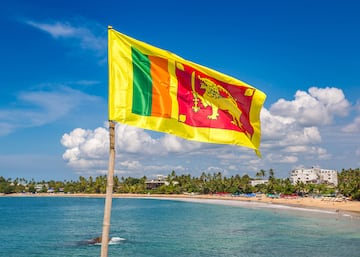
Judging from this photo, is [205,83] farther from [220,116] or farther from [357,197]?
[357,197]

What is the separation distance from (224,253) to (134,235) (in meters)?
23.4

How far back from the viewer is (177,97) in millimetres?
9594

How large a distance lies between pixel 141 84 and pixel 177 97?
3.17 feet

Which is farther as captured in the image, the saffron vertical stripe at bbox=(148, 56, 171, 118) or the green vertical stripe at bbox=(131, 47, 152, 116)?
the saffron vertical stripe at bbox=(148, 56, 171, 118)

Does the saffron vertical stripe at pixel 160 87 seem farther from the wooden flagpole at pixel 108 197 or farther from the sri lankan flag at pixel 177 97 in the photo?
the wooden flagpole at pixel 108 197

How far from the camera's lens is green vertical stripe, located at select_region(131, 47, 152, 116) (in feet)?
29.5

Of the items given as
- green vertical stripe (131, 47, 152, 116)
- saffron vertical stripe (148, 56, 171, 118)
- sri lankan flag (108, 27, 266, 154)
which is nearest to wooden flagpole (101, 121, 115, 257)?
sri lankan flag (108, 27, 266, 154)

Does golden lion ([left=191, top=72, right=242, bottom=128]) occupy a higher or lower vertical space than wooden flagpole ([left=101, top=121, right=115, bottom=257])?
higher

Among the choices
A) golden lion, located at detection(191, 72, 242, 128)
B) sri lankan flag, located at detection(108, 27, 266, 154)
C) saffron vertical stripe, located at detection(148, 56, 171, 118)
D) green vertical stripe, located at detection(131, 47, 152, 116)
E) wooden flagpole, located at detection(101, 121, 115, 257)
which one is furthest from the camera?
golden lion, located at detection(191, 72, 242, 128)

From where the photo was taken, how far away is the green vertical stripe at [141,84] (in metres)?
8.98

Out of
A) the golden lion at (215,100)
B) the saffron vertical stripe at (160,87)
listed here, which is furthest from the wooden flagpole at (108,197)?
the golden lion at (215,100)

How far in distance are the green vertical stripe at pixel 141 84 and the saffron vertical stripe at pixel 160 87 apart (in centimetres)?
10

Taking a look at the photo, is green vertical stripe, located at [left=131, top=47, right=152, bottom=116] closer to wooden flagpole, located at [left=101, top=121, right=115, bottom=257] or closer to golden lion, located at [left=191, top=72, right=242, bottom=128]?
wooden flagpole, located at [left=101, top=121, right=115, bottom=257]

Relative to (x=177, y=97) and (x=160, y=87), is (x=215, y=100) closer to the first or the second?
(x=177, y=97)
